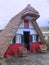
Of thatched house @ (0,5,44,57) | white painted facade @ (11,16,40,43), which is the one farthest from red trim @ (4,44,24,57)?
white painted facade @ (11,16,40,43)

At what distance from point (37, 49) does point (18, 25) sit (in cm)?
353

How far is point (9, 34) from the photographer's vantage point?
15734 mm

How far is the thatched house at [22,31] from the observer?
15.4 metres

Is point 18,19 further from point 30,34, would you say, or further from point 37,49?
point 37,49

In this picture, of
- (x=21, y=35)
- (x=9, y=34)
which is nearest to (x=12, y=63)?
(x=9, y=34)

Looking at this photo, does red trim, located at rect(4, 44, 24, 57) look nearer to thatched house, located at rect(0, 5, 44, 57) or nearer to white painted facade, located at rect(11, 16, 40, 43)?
thatched house, located at rect(0, 5, 44, 57)

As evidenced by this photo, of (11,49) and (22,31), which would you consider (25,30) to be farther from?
(11,49)

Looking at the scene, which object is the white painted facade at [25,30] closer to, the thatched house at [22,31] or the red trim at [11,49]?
the thatched house at [22,31]

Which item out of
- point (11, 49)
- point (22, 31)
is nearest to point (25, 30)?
point (22, 31)

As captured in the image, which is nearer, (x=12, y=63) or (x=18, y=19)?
(x=12, y=63)

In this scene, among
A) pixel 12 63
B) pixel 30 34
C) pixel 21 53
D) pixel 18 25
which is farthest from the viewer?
pixel 30 34

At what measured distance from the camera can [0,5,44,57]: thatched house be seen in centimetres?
1541

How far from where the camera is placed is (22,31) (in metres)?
17.0

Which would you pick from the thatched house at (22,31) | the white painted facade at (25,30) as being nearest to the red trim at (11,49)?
the thatched house at (22,31)
